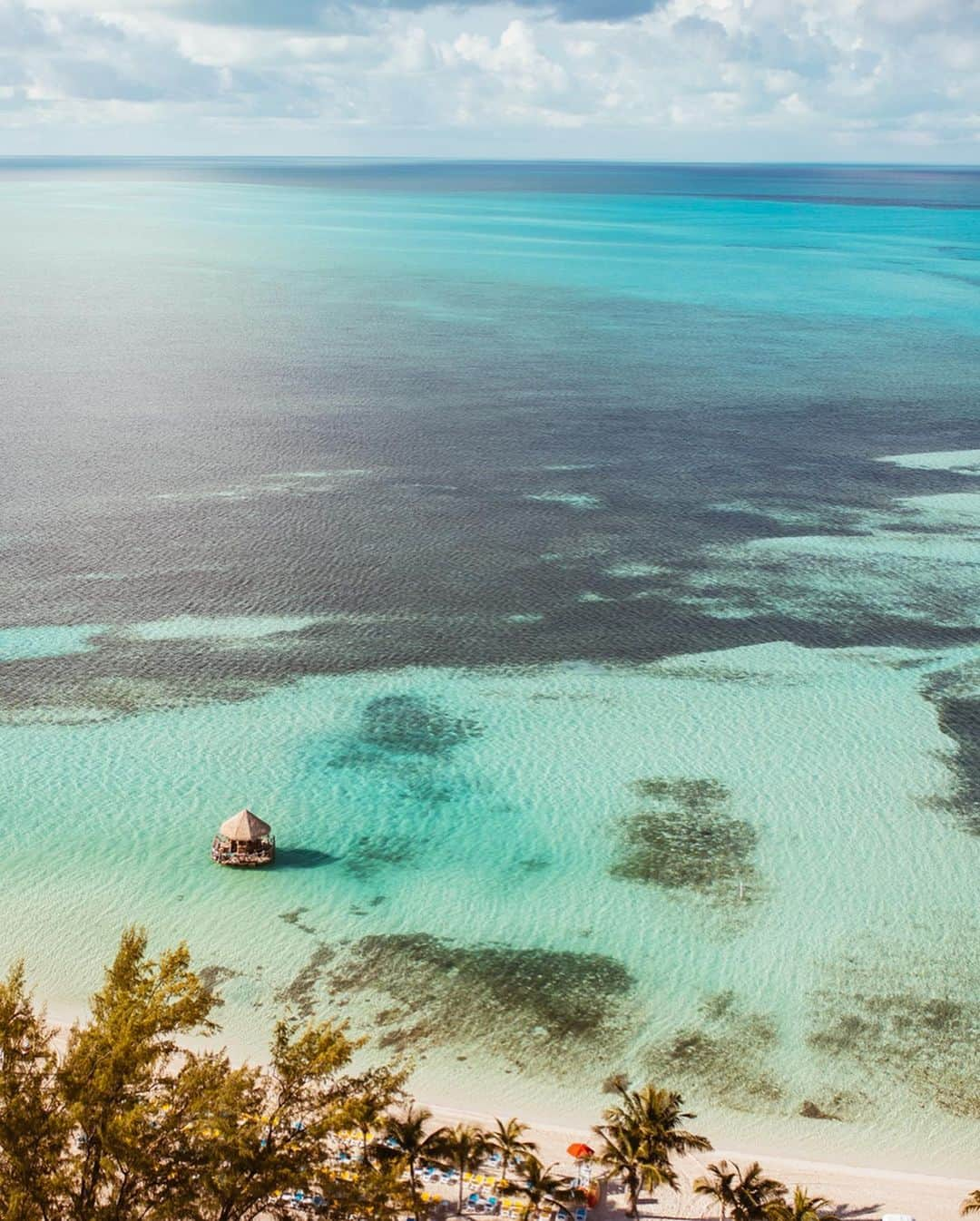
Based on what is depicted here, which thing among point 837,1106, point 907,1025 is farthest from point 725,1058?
point 907,1025

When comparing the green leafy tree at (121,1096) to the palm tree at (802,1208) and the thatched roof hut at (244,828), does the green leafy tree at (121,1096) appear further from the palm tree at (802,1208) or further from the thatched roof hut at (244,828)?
the thatched roof hut at (244,828)

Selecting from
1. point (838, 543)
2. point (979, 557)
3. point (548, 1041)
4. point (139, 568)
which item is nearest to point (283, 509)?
point (139, 568)

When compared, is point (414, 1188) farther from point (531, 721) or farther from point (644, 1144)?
point (531, 721)

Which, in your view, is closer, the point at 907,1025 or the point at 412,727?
the point at 907,1025

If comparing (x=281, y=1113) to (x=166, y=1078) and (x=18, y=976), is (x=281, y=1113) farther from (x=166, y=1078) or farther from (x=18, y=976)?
(x=18, y=976)

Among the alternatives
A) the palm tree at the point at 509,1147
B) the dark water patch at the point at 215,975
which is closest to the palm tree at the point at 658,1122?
the palm tree at the point at 509,1147

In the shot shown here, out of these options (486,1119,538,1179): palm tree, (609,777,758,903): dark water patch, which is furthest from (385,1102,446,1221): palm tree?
(609,777,758,903): dark water patch
